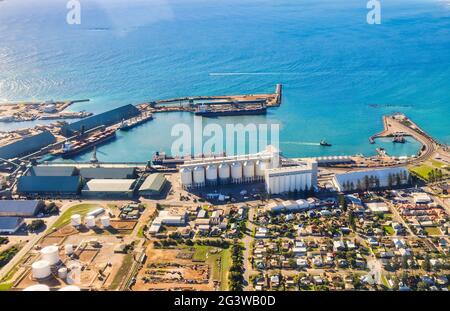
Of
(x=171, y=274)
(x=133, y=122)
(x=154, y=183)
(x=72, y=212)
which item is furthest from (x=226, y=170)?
(x=133, y=122)

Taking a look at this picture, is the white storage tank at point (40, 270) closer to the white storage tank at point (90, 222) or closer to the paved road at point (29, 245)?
the paved road at point (29, 245)

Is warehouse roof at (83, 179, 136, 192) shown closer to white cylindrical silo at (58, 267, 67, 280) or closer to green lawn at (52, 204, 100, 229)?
green lawn at (52, 204, 100, 229)

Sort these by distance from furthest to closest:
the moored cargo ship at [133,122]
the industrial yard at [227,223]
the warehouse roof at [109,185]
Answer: the moored cargo ship at [133,122] → the warehouse roof at [109,185] → the industrial yard at [227,223]

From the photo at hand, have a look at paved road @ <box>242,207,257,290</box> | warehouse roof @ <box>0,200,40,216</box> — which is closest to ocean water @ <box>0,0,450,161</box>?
warehouse roof @ <box>0,200,40,216</box>

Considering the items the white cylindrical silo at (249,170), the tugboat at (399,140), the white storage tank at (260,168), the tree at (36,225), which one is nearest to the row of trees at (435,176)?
the tugboat at (399,140)

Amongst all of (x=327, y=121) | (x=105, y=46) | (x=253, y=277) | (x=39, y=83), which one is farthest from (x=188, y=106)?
(x=105, y=46)
